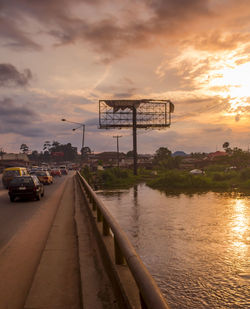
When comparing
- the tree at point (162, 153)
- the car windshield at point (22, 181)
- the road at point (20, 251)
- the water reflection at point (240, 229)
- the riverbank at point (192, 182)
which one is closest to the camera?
the road at point (20, 251)

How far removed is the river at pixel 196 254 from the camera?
25.1ft

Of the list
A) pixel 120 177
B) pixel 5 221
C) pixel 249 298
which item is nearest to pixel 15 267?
pixel 249 298

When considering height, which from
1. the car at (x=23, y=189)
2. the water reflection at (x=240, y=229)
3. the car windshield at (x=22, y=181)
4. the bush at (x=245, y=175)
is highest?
the car windshield at (x=22, y=181)

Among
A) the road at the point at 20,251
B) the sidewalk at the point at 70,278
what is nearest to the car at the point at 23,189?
the road at the point at 20,251

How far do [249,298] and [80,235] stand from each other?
453 centimetres

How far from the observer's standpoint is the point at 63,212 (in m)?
14.1

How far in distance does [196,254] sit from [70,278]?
7125 millimetres

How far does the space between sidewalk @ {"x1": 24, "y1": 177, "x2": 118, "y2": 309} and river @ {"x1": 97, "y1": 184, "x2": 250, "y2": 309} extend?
7.27 ft

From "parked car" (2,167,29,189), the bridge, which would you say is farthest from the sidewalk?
"parked car" (2,167,29,189)

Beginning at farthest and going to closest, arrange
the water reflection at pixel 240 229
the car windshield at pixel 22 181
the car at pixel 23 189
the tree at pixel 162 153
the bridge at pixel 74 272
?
the tree at pixel 162 153, the car windshield at pixel 22 181, the car at pixel 23 189, the water reflection at pixel 240 229, the bridge at pixel 74 272

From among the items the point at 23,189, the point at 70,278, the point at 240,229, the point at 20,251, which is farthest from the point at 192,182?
the point at 70,278

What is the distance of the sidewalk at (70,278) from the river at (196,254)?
2214mm

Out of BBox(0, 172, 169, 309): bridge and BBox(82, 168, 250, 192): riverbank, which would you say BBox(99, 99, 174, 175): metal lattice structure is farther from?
BBox(0, 172, 169, 309): bridge

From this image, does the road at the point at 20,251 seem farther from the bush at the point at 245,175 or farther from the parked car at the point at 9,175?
the bush at the point at 245,175
